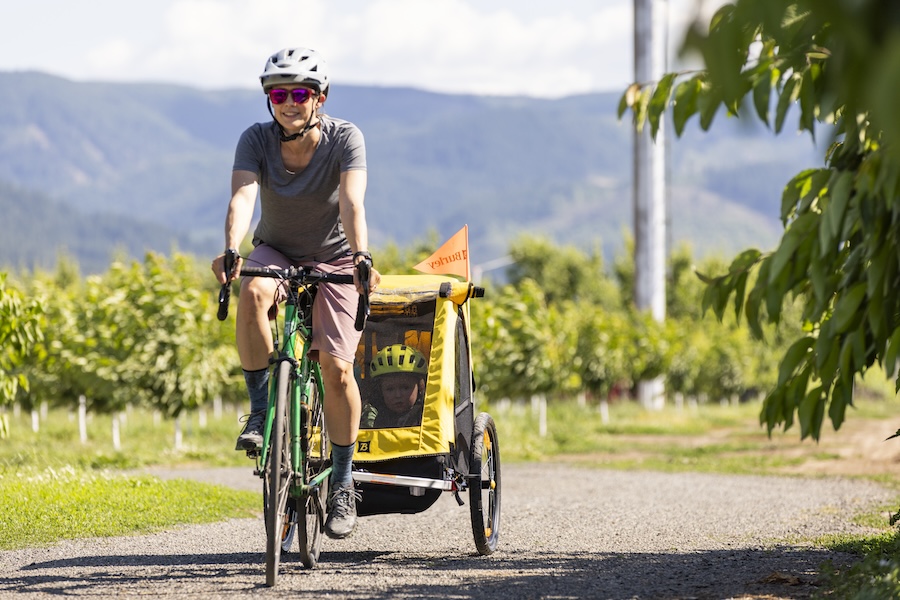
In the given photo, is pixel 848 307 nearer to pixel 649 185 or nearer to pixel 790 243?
pixel 790 243

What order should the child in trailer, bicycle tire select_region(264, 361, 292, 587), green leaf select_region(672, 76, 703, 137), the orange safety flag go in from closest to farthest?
green leaf select_region(672, 76, 703, 137), bicycle tire select_region(264, 361, 292, 587), the child in trailer, the orange safety flag

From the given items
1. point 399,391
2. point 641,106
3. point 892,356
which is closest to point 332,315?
point 399,391

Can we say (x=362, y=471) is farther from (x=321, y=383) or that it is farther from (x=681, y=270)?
(x=681, y=270)

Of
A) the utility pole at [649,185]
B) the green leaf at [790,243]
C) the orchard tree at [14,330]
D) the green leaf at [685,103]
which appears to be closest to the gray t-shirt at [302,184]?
the green leaf at [685,103]

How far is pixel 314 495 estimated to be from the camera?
5.98 m

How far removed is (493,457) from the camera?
24.1 ft

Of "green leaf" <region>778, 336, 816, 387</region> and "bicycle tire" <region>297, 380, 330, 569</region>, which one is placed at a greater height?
"green leaf" <region>778, 336, 816, 387</region>

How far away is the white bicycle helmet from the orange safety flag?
1581 millimetres

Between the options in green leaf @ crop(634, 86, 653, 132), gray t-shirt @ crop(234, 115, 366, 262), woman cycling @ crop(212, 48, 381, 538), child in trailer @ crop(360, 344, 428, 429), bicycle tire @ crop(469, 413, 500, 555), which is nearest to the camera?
green leaf @ crop(634, 86, 653, 132)

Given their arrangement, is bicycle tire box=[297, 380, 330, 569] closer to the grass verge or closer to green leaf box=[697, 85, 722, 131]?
the grass verge

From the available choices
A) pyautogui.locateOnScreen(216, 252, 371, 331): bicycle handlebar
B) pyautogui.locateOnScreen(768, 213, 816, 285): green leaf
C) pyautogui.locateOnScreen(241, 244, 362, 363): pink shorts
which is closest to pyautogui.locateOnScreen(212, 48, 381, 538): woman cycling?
pyautogui.locateOnScreen(241, 244, 362, 363): pink shorts

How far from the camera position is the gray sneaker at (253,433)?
5422 mm

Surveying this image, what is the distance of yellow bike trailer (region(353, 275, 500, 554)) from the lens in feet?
21.7

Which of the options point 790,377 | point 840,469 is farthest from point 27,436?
point 790,377
